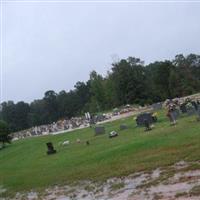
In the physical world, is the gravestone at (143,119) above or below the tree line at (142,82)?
below

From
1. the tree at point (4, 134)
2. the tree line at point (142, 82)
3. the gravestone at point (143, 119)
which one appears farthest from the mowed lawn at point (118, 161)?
the tree line at point (142, 82)

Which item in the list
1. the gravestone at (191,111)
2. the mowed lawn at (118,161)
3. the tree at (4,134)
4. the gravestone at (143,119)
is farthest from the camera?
the tree at (4,134)

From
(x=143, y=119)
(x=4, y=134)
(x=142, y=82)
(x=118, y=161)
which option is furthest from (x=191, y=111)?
(x=142, y=82)

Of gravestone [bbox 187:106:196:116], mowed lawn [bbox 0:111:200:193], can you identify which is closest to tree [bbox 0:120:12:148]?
gravestone [bbox 187:106:196:116]

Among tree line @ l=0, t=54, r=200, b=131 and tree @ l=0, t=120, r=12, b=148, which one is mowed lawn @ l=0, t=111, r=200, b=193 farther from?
tree line @ l=0, t=54, r=200, b=131

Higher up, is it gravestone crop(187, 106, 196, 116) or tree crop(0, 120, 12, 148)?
tree crop(0, 120, 12, 148)

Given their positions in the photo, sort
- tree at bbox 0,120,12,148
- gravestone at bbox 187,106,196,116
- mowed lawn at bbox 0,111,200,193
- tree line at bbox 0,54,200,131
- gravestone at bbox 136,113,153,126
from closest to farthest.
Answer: mowed lawn at bbox 0,111,200,193 < gravestone at bbox 187,106,196,116 < gravestone at bbox 136,113,153,126 < tree at bbox 0,120,12,148 < tree line at bbox 0,54,200,131

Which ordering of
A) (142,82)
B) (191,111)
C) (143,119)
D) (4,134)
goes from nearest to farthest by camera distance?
(191,111) → (143,119) → (4,134) → (142,82)

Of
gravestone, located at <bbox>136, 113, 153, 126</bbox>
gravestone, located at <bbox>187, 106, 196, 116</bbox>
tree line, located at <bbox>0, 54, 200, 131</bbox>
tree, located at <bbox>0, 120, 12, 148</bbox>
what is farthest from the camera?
tree line, located at <bbox>0, 54, 200, 131</bbox>

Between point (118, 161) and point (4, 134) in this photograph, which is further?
point (4, 134)

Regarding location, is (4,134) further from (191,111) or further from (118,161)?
(118,161)

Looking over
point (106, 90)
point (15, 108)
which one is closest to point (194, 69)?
point (106, 90)

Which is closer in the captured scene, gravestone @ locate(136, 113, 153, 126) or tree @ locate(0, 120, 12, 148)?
gravestone @ locate(136, 113, 153, 126)

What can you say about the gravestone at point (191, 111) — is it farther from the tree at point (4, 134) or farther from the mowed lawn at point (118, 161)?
the tree at point (4, 134)
